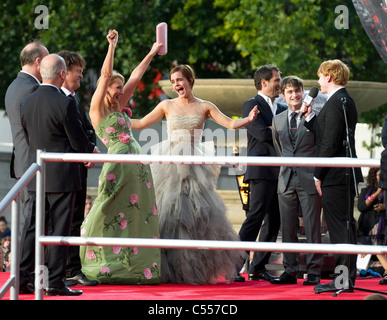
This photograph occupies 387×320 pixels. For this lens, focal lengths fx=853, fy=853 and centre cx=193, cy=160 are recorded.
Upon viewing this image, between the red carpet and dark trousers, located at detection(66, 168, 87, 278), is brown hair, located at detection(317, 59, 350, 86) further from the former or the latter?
dark trousers, located at detection(66, 168, 87, 278)

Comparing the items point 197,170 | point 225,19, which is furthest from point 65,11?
point 197,170

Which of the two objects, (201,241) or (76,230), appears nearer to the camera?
(201,241)

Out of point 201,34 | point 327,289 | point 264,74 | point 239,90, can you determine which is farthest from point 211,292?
point 201,34

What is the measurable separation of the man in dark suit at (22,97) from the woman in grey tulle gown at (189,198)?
120 cm

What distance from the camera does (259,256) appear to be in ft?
23.9

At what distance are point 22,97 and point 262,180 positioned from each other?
2.16 meters

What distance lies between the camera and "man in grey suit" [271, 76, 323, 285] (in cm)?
689

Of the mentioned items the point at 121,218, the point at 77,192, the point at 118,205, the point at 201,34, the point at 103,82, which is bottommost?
the point at 121,218

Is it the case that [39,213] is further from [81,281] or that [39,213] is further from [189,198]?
[189,198]

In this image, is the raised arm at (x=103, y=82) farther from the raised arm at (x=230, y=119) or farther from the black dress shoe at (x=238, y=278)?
the black dress shoe at (x=238, y=278)

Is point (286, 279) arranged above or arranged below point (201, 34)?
below

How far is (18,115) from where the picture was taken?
6512mm

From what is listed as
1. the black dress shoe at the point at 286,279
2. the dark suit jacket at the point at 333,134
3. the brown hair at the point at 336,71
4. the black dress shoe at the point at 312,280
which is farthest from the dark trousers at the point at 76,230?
the brown hair at the point at 336,71

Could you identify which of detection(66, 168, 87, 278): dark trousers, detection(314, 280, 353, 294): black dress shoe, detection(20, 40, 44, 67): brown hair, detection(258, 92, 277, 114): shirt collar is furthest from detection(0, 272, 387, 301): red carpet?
detection(20, 40, 44, 67): brown hair
